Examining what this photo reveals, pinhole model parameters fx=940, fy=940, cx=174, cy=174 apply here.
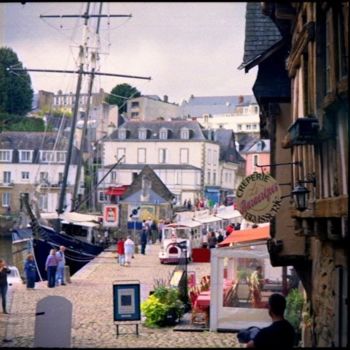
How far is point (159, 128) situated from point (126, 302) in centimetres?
5521

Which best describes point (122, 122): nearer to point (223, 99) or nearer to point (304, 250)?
point (223, 99)

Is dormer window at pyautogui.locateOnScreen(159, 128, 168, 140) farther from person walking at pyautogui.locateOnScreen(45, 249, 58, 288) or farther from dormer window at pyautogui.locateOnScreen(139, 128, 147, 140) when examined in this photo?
person walking at pyautogui.locateOnScreen(45, 249, 58, 288)

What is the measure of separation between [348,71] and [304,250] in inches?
256

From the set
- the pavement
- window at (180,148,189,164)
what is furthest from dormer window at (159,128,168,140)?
the pavement

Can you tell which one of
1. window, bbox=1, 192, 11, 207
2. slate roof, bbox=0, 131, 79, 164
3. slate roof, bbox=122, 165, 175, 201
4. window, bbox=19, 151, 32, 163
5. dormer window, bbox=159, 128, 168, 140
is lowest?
window, bbox=1, 192, 11, 207

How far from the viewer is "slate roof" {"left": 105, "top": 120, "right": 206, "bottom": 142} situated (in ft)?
235

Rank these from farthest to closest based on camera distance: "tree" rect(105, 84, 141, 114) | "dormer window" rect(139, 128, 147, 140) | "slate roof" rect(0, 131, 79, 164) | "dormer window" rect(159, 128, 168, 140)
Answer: "dormer window" rect(139, 128, 147, 140) < "dormer window" rect(159, 128, 168, 140) < "tree" rect(105, 84, 141, 114) < "slate roof" rect(0, 131, 79, 164)

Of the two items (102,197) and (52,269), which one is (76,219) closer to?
(102,197)

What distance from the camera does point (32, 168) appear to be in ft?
207

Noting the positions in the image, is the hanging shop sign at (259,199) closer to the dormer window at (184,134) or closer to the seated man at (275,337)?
the seated man at (275,337)

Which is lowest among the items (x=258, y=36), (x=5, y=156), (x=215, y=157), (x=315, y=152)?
(x=315, y=152)

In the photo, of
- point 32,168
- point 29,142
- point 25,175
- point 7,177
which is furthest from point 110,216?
point 7,177

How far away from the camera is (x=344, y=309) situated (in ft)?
29.8

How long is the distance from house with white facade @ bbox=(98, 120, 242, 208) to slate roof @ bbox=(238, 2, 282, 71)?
49236mm
